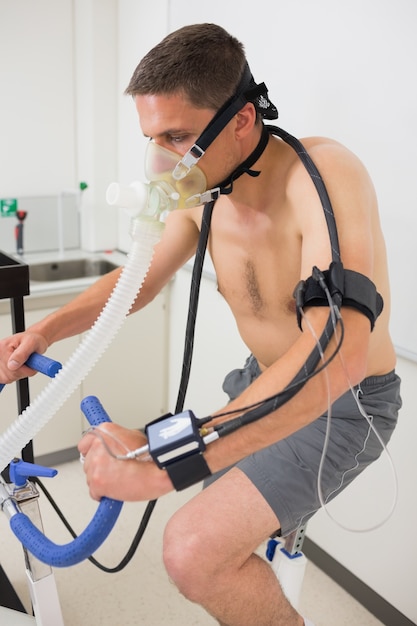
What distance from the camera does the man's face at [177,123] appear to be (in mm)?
1126

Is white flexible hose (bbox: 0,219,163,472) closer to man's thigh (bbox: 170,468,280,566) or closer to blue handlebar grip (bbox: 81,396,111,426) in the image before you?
blue handlebar grip (bbox: 81,396,111,426)

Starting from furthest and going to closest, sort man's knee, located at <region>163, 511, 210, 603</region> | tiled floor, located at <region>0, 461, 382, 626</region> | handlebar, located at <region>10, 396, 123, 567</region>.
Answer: tiled floor, located at <region>0, 461, 382, 626</region>, man's knee, located at <region>163, 511, 210, 603</region>, handlebar, located at <region>10, 396, 123, 567</region>

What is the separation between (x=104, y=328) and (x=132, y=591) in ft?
4.49

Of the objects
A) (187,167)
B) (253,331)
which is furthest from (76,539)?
(253,331)

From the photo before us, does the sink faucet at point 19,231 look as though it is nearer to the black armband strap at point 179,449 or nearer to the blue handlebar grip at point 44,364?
the blue handlebar grip at point 44,364

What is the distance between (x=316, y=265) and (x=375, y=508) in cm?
117

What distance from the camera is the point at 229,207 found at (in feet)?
4.93

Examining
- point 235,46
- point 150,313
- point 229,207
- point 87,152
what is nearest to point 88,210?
point 87,152

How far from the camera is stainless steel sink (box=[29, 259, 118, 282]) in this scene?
283 cm

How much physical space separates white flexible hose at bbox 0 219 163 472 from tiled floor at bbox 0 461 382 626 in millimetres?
1163

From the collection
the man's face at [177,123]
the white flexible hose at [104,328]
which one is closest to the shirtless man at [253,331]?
the man's face at [177,123]

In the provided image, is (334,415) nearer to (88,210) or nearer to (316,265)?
(316,265)

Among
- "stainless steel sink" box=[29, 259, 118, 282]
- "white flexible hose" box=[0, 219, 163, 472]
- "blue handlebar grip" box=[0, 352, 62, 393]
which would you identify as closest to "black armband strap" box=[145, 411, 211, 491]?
"white flexible hose" box=[0, 219, 163, 472]

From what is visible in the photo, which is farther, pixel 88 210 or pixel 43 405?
pixel 88 210
